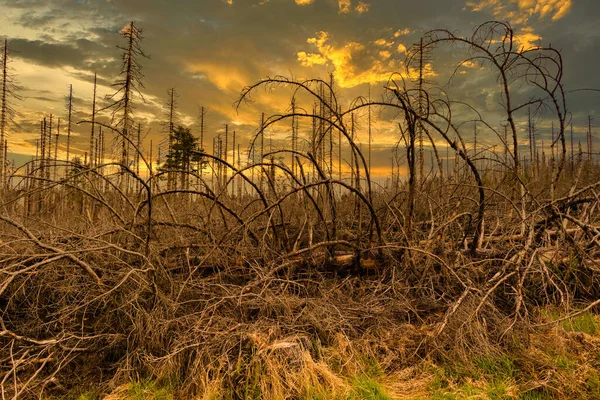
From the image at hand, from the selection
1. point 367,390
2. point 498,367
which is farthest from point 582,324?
point 367,390

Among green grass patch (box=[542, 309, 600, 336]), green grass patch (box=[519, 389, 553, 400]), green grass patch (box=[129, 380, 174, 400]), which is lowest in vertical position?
green grass patch (box=[129, 380, 174, 400])

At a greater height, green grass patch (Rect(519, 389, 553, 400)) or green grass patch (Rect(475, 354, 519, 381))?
green grass patch (Rect(475, 354, 519, 381))

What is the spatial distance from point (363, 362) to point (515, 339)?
147 cm

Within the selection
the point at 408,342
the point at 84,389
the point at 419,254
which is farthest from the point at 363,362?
the point at 84,389

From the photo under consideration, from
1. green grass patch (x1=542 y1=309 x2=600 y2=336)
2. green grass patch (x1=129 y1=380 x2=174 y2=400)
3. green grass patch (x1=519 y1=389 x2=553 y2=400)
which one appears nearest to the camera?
green grass patch (x1=519 y1=389 x2=553 y2=400)

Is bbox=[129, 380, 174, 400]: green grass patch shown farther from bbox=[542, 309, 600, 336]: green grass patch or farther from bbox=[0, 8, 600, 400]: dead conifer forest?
bbox=[542, 309, 600, 336]: green grass patch

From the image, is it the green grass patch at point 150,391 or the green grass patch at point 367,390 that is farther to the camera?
the green grass patch at point 150,391

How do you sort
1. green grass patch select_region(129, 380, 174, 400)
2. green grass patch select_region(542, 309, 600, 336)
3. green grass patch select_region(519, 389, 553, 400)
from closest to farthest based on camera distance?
green grass patch select_region(519, 389, 553, 400), green grass patch select_region(129, 380, 174, 400), green grass patch select_region(542, 309, 600, 336)

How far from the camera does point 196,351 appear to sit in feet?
9.34

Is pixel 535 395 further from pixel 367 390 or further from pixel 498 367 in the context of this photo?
pixel 367 390

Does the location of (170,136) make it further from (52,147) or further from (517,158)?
(517,158)

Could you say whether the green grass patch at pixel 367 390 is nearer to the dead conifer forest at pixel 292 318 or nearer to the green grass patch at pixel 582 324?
the dead conifer forest at pixel 292 318

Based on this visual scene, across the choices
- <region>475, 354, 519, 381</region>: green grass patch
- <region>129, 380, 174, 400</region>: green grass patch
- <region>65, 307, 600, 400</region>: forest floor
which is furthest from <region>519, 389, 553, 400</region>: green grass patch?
<region>129, 380, 174, 400</region>: green grass patch

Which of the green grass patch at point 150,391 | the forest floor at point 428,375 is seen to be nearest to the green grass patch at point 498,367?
the forest floor at point 428,375
